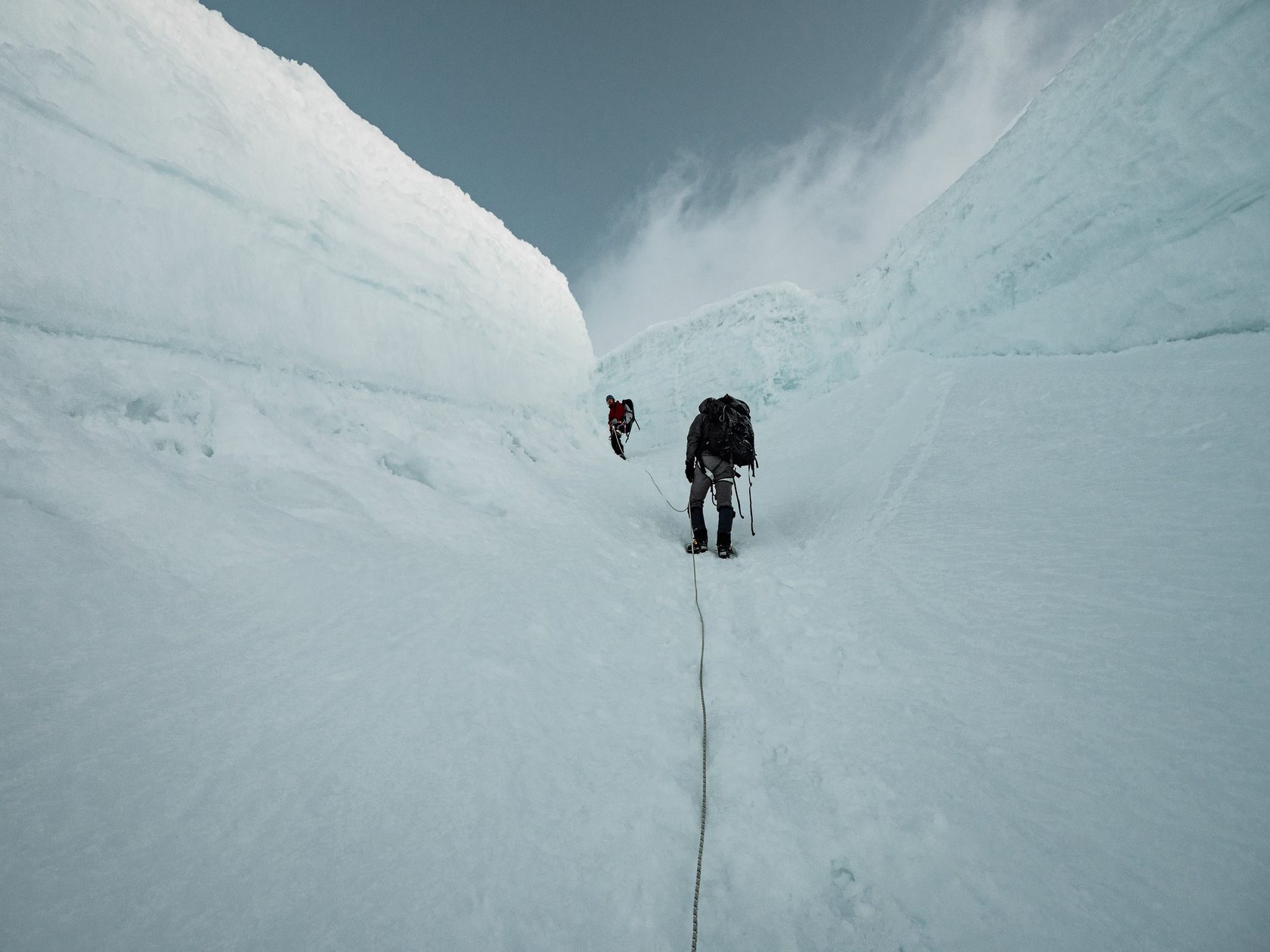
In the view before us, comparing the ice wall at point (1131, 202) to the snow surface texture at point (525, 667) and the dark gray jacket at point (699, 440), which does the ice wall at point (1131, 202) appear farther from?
the dark gray jacket at point (699, 440)

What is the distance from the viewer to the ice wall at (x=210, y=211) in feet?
8.84

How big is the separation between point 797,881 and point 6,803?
1636 millimetres

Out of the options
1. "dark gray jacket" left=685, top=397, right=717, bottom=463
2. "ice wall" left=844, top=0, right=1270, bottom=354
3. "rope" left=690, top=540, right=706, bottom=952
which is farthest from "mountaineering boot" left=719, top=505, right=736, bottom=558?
"ice wall" left=844, top=0, right=1270, bottom=354

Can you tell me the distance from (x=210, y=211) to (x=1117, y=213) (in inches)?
371

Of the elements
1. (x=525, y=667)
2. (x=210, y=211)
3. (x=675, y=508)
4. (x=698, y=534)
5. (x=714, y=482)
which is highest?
(x=210, y=211)

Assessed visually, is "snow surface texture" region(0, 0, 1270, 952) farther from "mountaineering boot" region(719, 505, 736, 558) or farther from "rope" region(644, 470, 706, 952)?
"mountaineering boot" region(719, 505, 736, 558)

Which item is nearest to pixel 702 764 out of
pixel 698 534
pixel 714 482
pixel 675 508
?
pixel 698 534

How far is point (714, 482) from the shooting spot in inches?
172

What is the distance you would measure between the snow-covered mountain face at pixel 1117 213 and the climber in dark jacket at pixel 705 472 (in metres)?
4.86

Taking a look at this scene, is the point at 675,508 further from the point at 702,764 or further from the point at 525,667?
the point at 702,764

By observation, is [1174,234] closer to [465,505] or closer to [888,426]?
[888,426]

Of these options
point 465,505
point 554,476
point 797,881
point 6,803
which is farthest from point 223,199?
point 797,881

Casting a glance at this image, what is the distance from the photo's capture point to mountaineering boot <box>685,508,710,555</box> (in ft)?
13.3

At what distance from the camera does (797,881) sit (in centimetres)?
117
